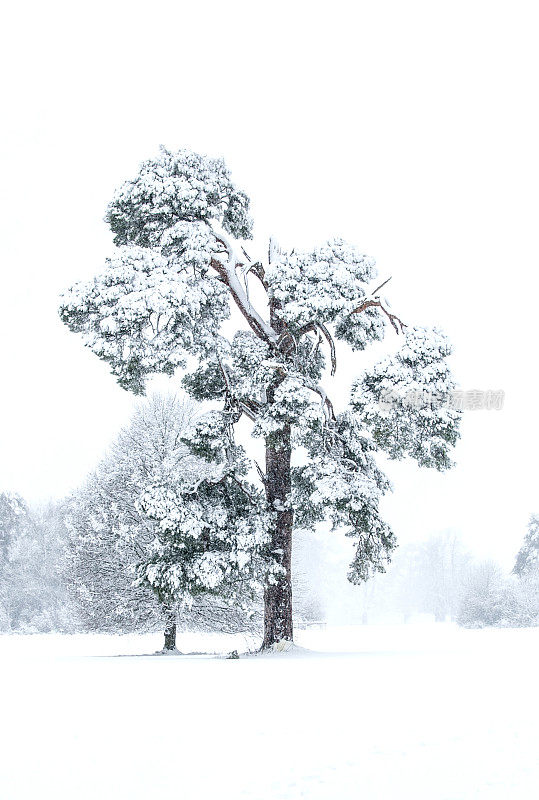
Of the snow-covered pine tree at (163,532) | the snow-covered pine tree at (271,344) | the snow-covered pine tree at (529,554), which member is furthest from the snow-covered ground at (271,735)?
the snow-covered pine tree at (529,554)

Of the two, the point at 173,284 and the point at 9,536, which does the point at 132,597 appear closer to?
the point at 173,284

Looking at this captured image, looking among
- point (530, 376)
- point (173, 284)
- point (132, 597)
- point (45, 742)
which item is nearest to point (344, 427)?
point (173, 284)

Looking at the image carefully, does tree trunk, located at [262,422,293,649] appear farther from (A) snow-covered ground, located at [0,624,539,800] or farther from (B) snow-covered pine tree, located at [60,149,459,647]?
(A) snow-covered ground, located at [0,624,539,800]

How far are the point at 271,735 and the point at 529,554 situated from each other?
4116 centimetres

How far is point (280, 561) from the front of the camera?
59.7 ft

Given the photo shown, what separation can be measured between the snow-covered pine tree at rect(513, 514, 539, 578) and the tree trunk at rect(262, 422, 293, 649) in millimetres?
31124

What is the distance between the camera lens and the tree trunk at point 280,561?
59.6ft

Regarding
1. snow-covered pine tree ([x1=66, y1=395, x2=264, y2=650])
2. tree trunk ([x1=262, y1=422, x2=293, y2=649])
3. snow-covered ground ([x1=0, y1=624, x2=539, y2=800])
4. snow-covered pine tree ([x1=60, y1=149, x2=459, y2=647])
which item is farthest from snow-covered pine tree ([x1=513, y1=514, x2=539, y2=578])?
snow-covered ground ([x1=0, y1=624, x2=539, y2=800])

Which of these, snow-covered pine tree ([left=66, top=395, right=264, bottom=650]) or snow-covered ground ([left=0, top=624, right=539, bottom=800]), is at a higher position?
snow-covered pine tree ([left=66, top=395, right=264, bottom=650])

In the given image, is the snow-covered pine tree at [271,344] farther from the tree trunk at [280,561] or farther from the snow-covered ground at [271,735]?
the snow-covered ground at [271,735]

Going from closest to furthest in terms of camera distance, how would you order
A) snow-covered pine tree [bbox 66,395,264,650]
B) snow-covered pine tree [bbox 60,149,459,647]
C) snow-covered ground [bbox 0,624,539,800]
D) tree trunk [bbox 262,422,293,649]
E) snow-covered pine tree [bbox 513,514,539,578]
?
snow-covered ground [bbox 0,624,539,800] < snow-covered pine tree [bbox 60,149,459,647] < snow-covered pine tree [bbox 66,395,264,650] < tree trunk [bbox 262,422,293,649] < snow-covered pine tree [bbox 513,514,539,578]

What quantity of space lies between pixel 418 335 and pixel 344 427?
9.72 feet

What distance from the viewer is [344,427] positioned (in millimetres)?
18516

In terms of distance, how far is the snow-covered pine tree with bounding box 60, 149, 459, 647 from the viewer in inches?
658
